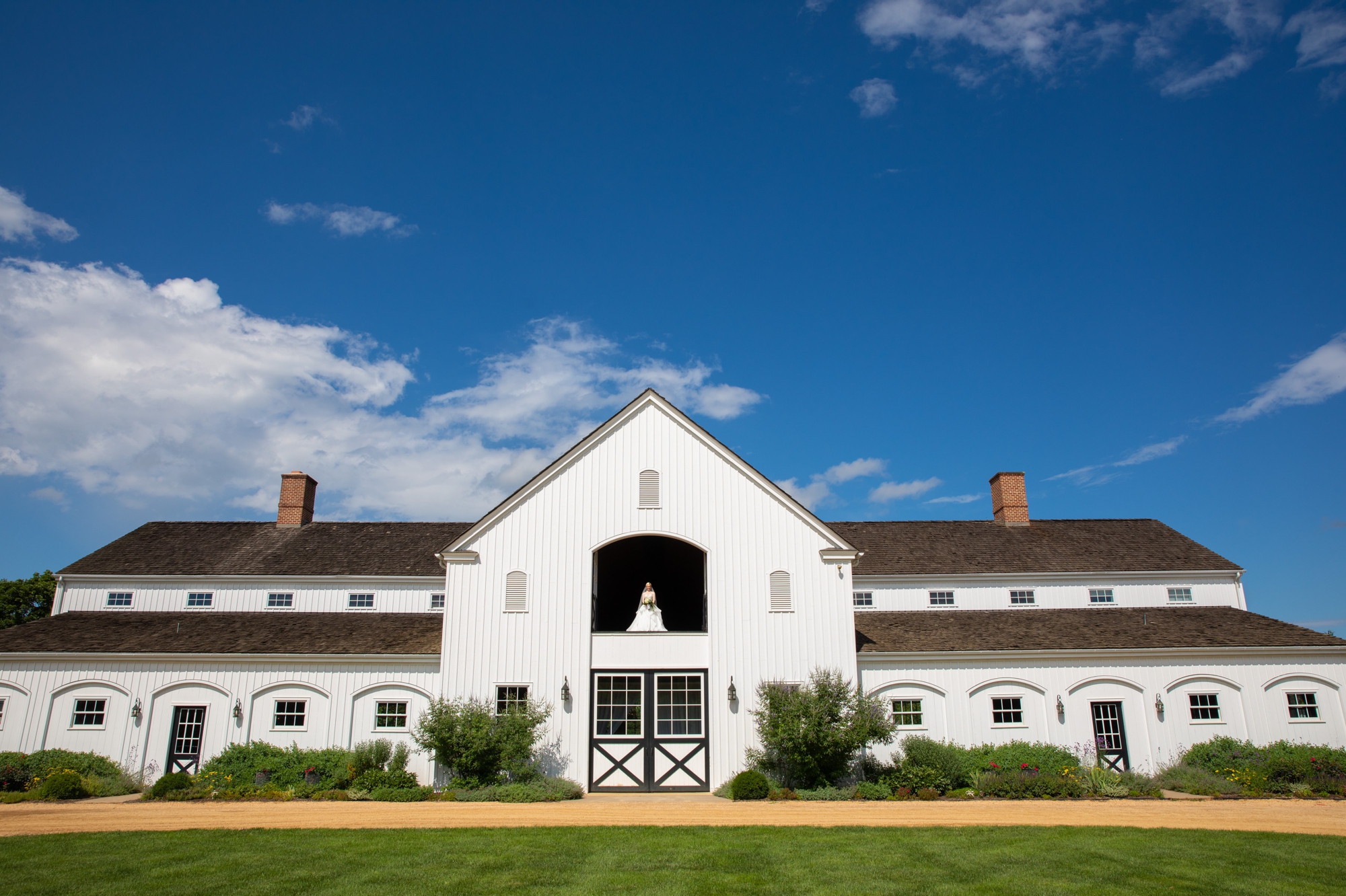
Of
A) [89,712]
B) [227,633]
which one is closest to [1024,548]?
[227,633]

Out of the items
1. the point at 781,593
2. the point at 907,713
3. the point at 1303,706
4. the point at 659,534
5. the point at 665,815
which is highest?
the point at 659,534

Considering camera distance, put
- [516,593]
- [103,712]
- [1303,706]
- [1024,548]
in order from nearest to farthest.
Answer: [516,593] → [103,712] → [1303,706] → [1024,548]

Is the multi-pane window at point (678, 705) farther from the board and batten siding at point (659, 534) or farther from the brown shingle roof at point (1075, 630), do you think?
the brown shingle roof at point (1075, 630)

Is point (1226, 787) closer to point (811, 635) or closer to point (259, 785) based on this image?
point (811, 635)

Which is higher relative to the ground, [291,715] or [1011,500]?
[1011,500]

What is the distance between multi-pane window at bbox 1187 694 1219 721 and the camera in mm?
23672

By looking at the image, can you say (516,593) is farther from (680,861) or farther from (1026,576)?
(1026,576)

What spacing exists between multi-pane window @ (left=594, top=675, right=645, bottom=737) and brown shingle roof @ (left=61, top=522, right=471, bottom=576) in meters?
9.34

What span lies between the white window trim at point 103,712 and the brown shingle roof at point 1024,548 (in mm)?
24145

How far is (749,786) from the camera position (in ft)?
64.1

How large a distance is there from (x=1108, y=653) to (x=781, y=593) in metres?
10.3

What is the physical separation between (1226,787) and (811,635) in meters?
11.3

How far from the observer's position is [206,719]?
22.9m

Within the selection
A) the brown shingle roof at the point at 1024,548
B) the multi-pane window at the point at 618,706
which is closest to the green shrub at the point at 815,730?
the multi-pane window at the point at 618,706
